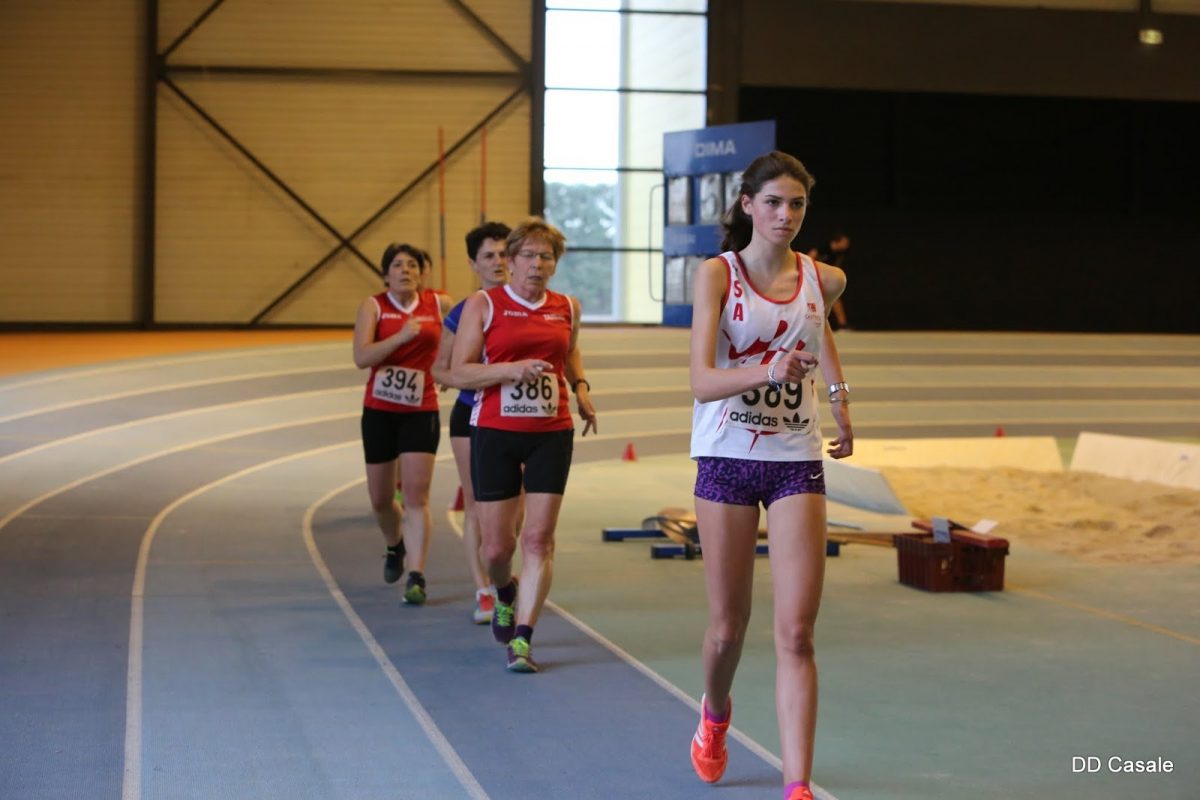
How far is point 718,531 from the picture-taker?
4.11 metres

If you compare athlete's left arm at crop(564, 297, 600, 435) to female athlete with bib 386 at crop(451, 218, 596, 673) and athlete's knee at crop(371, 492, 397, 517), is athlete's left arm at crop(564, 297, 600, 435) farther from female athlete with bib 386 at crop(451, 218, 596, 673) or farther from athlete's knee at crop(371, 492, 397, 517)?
athlete's knee at crop(371, 492, 397, 517)

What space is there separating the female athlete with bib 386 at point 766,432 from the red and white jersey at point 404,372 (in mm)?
3217

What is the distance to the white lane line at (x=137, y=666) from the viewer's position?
436cm

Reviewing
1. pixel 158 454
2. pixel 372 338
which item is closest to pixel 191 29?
pixel 158 454

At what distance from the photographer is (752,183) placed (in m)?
4.11

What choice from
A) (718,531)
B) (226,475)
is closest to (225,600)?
(718,531)

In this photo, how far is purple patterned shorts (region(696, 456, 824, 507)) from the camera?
159 inches

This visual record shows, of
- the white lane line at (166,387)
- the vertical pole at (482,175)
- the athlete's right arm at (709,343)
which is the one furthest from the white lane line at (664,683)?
the vertical pole at (482,175)

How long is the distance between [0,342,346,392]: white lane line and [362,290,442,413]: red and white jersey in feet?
24.3

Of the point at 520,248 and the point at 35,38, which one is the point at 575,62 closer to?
the point at 35,38

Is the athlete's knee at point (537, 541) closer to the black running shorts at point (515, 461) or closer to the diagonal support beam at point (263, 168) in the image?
the black running shorts at point (515, 461)

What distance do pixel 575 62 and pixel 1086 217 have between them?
8922 millimetres

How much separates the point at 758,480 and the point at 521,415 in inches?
79.1

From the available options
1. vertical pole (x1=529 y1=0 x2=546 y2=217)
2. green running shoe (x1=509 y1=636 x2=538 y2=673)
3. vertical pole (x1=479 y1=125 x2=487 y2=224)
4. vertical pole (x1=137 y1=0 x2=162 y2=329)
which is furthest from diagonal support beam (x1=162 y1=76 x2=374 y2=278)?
green running shoe (x1=509 y1=636 x2=538 y2=673)
